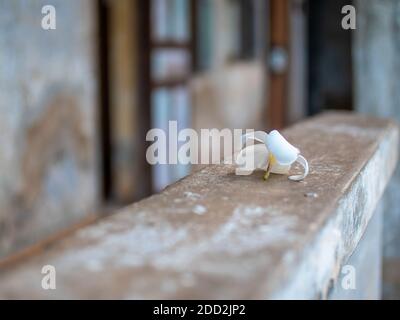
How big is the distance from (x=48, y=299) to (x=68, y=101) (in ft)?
8.65

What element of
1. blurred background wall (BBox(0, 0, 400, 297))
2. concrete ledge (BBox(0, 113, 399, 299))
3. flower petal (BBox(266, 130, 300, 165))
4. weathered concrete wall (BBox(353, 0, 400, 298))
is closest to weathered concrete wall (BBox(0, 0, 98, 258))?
blurred background wall (BBox(0, 0, 400, 297))

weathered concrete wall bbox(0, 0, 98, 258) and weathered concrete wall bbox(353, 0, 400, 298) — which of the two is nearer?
weathered concrete wall bbox(0, 0, 98, 258)

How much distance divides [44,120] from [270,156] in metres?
1.90

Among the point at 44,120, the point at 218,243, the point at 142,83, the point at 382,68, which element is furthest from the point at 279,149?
the point at 142,83

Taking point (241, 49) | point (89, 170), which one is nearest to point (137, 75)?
point (89, 170)

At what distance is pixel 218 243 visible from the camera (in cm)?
109

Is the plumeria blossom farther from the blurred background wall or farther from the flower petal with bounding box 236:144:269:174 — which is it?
the blurred background wall

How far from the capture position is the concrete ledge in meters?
0.93

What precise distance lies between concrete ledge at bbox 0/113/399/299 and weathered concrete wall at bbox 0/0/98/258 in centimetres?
154

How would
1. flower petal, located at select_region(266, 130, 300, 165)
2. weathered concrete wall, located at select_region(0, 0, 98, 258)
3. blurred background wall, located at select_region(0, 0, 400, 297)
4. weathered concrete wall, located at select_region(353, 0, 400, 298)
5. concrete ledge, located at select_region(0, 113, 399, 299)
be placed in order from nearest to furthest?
concrete ledge, located at select_region(0, 113, 399, 299) → flower petal, located at select_region(266, 130, 300, 165) → weathered concrete wall, located at select_region(0, 0, 98, 258) → blurred background wall, located at select_region(0, 0, 400, 297) → weathered concrete wall, located at select_region(353, 0, 400, 298)

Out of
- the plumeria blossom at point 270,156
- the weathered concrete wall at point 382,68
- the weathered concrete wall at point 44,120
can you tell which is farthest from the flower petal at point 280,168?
the weathered concrete wall at point 382,68

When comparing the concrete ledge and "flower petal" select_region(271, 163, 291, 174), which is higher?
"flower petal" select_region(271, 163, 291, 174)

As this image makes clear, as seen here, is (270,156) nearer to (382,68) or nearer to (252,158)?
(252,158)
